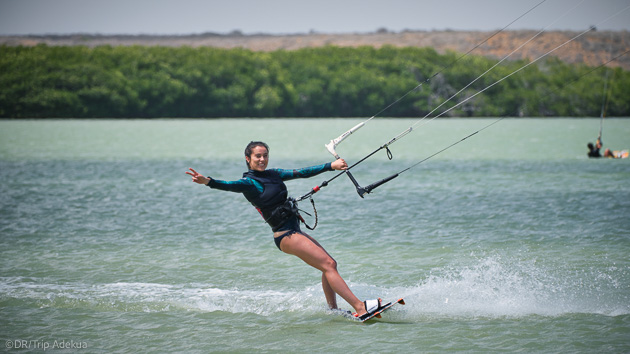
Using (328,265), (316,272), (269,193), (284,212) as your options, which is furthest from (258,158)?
(316,272)

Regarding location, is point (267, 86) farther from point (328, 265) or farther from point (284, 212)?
point (328, 265)

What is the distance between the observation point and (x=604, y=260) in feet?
37.8

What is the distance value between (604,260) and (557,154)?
26714 millimetres

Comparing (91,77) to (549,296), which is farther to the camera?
(91,77)

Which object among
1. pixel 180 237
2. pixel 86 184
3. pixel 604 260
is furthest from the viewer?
pixel 86 184

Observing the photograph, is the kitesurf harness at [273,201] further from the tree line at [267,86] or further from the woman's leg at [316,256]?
the tree line at [267,86]

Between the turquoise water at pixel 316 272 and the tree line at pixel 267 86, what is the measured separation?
300 ft

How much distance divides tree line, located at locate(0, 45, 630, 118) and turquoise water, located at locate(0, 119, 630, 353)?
300 ft

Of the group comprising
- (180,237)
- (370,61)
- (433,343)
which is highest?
(370,61)

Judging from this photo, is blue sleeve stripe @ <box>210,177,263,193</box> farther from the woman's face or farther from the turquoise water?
the turquoise water

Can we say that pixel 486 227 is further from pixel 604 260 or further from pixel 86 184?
pixel 86 184

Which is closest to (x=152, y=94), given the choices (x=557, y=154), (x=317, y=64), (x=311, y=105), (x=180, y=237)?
(x=311, y=105)

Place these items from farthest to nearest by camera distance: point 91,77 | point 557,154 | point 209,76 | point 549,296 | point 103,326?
point 209,76
point 91,77
point 557,154
point 549,296
point 103,326

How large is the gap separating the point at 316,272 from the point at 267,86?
115098 millimetres
